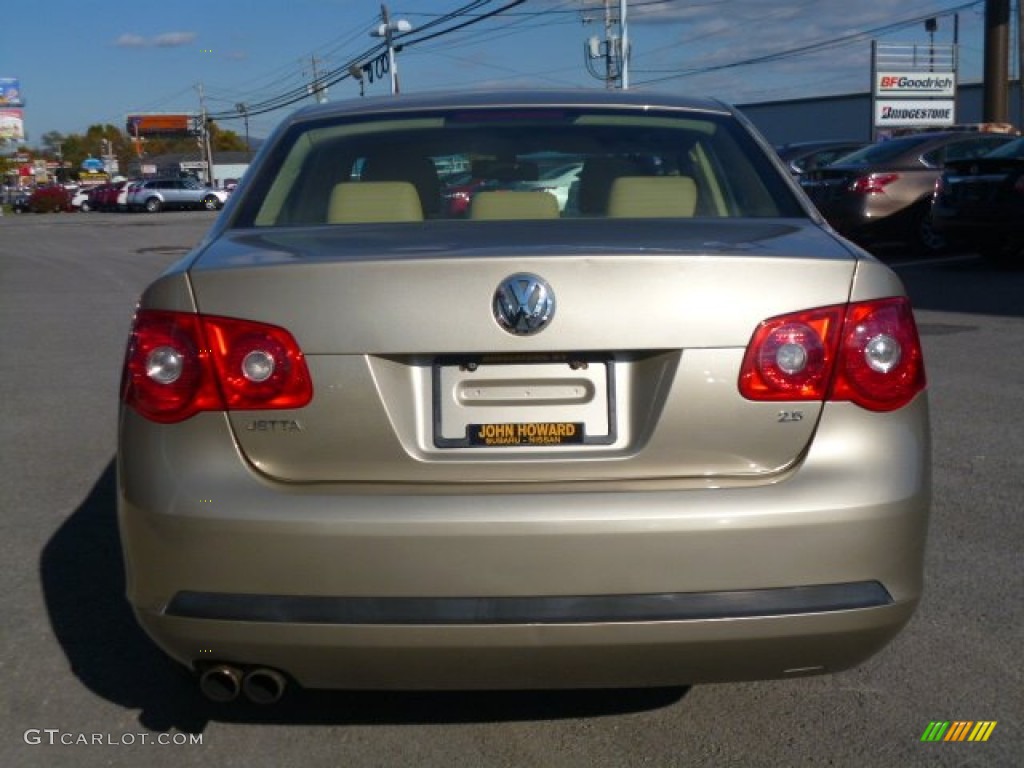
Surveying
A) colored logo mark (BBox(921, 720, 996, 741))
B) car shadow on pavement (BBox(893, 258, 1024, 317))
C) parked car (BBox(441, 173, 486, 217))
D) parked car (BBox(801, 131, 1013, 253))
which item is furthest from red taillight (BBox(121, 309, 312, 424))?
parked car (BBox(801, 131, 1013, 253))

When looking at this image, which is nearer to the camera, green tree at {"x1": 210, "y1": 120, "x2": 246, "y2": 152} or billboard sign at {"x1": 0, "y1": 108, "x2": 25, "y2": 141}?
billboard sign at {"x1": 0, "y1": 108, "x2": 25, "y2": 141}

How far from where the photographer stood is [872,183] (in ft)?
52.6

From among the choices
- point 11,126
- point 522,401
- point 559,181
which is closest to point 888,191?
point 559,181

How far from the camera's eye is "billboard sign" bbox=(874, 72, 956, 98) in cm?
2908

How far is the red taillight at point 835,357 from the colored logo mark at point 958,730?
104 cm

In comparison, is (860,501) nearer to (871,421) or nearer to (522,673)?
(871,421)

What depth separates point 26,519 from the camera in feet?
18.4

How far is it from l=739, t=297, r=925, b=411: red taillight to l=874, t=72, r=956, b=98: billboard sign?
2763 cm

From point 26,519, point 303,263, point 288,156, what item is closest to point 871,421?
point 303,263

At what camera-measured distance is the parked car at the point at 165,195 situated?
2345 inches

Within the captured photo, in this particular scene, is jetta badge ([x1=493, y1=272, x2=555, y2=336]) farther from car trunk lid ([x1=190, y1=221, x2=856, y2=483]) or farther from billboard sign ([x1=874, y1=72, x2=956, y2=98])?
billboard sign ([x1=874, y1=72, x2=956, y2=98])

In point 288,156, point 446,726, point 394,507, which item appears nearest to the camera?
point 394,507

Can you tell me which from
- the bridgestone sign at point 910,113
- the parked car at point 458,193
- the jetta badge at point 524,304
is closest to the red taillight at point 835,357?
the jetta badge at point 524,304

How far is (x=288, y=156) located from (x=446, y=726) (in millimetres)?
1753
